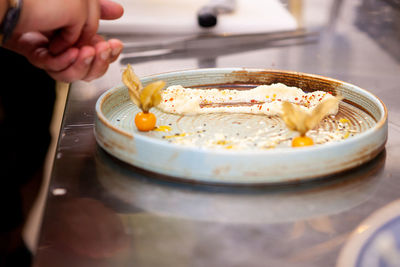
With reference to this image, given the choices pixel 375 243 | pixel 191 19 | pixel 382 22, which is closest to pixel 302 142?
pixel 375 243

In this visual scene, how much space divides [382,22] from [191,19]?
31.3 inches

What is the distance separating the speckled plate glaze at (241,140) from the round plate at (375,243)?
0.34ft

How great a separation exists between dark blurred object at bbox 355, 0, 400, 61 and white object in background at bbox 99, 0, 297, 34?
12.3 inches

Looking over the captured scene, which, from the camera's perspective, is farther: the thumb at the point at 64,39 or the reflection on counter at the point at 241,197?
the thumb at the point at 64,39

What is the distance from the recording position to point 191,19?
1.88 m

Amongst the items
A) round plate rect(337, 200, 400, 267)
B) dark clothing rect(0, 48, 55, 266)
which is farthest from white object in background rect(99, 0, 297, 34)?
round plate rect(337, 200, 400, 267)

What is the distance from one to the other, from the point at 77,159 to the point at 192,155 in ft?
0.73

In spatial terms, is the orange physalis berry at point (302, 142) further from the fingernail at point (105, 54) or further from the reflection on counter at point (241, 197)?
the fingernail at point (105, 54)

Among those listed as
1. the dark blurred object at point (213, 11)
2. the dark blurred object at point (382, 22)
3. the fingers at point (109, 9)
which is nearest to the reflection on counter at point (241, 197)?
the fingers at point (109, 9)

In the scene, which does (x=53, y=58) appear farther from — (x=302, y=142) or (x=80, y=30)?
(x=302, y=142)

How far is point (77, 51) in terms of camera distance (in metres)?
0.82

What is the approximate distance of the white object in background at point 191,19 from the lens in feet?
5.91

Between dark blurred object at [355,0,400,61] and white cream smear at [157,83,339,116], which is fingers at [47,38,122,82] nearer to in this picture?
white cream smear at [157,83,339,116]

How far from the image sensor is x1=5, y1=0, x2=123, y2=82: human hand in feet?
2.28
